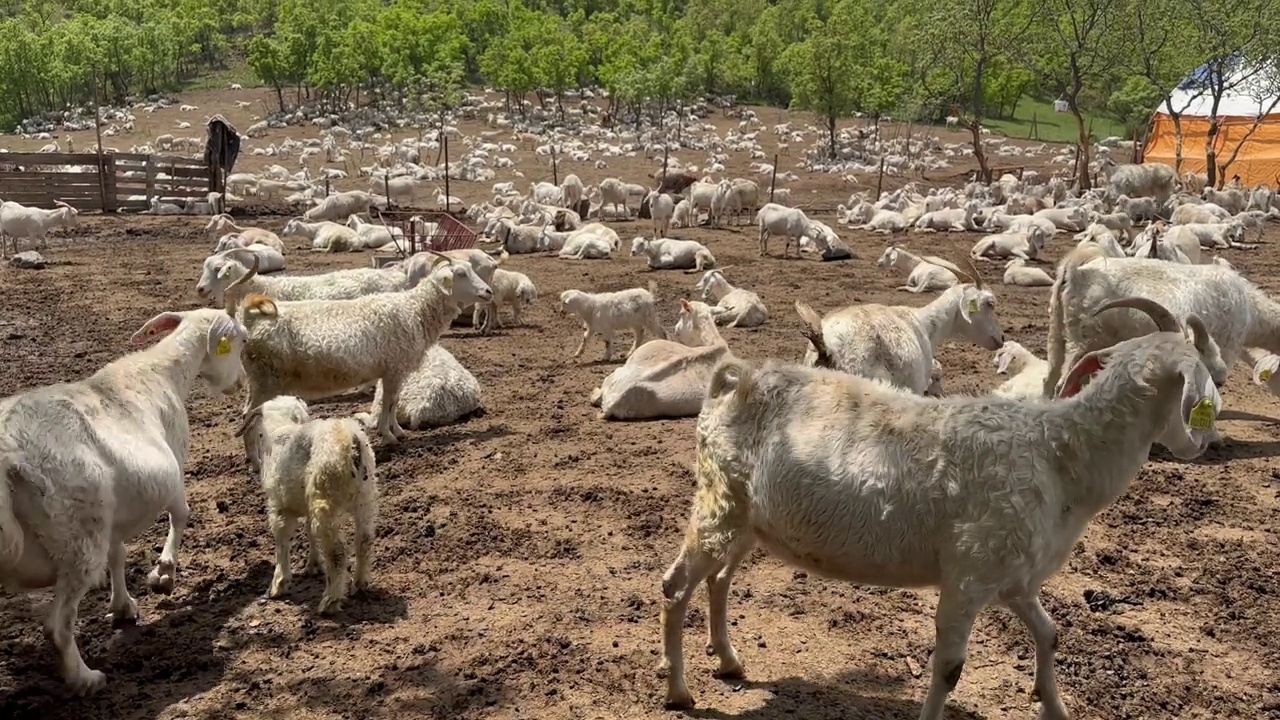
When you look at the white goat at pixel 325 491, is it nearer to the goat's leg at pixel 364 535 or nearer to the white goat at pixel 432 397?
the goat's leg at pixel 364 535

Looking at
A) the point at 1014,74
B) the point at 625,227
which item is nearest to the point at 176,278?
the point at 625,227

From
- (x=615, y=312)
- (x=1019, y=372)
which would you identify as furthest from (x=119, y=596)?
(x=1019, y=372)

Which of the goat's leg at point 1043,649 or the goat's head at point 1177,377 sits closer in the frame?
the goat's head at point 1177,377

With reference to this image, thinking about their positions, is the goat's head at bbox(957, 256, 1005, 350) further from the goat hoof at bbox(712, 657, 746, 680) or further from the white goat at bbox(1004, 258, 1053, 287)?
the white goat at bbox(1004, 258, 1053, 287)

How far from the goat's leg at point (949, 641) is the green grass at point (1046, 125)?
208 ft

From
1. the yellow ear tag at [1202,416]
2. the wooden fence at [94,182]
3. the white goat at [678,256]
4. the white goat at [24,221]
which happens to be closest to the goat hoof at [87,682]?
the yellow ear tag at [1202,416]

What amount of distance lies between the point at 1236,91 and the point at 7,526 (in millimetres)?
42272

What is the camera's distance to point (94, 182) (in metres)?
26.7

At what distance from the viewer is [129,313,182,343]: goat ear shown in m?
6.54

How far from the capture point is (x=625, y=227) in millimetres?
25797

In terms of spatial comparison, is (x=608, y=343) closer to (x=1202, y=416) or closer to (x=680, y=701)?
(x=680, y=701)

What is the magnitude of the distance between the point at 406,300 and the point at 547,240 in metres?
12.2

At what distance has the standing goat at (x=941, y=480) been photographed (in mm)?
3922

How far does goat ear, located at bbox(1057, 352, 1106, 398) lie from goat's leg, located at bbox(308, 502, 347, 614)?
3.84 meters
